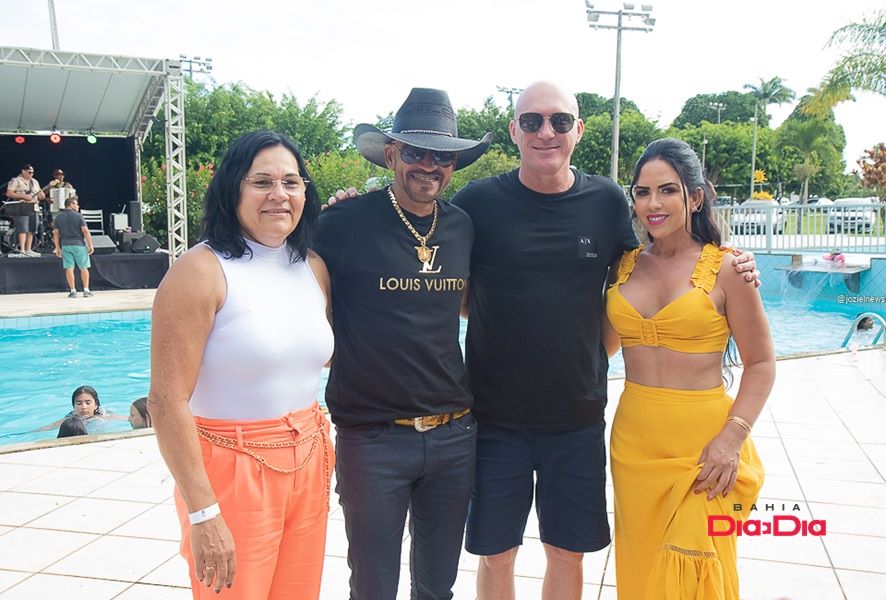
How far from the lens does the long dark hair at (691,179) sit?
8.25ft

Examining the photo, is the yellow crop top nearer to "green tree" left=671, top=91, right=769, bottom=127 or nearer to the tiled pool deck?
the tiled pool deck

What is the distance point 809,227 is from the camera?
55.1 feet

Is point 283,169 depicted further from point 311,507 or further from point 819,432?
point 819,432

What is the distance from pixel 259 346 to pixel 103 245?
55.2 feet

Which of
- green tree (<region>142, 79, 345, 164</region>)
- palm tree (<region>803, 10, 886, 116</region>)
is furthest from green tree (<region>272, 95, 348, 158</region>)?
palm tree (<region>803, 10, 886, 116</region>)

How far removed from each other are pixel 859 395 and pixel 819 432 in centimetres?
153

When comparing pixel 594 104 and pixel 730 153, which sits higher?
pixel 594 104

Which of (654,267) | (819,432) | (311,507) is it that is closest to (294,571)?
(311,507)

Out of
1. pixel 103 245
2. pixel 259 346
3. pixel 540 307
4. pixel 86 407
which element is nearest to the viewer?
pixel 259 346

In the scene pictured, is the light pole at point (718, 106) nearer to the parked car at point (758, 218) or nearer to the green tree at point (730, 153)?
the green tree at point (730, 153)

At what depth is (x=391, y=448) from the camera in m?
2.42

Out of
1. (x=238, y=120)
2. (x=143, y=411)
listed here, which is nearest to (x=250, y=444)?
(x=143, y=411)

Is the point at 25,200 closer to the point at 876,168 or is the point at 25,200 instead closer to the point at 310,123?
the point at 310,123

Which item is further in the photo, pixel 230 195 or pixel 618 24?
pixel 618 24
